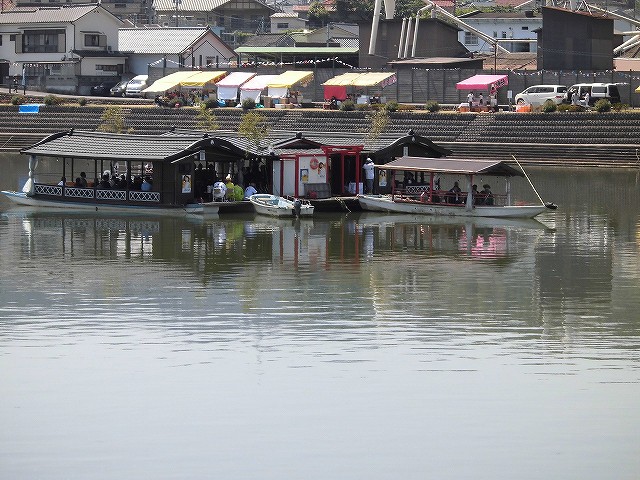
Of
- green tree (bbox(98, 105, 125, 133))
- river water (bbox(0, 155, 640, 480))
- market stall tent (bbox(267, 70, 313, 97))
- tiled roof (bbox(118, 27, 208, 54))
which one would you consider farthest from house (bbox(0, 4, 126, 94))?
river water (bbox(0, 155, 640, 480))

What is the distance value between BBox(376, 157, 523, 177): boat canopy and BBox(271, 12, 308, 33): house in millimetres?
85910

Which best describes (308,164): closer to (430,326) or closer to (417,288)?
(417,288)

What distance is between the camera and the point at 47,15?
300 feet

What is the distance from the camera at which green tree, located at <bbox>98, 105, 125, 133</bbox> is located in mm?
60203

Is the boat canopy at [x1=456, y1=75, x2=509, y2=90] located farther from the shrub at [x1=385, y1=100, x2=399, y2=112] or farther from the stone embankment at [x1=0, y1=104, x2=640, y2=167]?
the stone embankment at [x1=0, y1=104, x2=640, y2=167]

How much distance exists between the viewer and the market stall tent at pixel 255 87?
78375mm

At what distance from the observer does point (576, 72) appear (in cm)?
7369

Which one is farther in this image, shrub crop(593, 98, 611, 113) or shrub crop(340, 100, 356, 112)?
shrub crop(340, 100, 356, 112)

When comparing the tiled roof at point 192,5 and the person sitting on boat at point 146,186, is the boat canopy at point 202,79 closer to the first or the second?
the person sitting on boat at point 146,186

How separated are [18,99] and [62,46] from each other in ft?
47.0

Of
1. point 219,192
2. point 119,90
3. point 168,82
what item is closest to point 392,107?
point 168,82

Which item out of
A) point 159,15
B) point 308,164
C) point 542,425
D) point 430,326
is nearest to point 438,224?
point 308,164

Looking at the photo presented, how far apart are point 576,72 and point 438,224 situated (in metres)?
35.0

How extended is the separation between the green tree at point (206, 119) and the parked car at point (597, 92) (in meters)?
18.9
